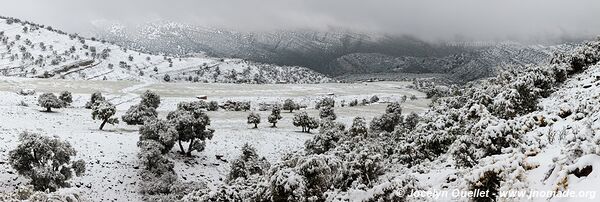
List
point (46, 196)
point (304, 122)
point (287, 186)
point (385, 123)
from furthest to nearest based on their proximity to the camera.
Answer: point (304, 122) < point (385, 123) < point (287, 186) < point (46, 196)

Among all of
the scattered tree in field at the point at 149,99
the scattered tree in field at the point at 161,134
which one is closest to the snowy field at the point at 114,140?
the scattered tree in field at the point at 161,134

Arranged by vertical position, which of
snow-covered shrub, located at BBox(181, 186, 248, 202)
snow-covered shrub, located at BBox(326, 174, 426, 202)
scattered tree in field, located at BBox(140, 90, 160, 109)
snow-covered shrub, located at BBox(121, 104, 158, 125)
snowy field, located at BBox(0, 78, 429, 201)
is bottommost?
snowy field, located at BBox(0, 78, 429, 201)

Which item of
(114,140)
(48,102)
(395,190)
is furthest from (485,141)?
(48,102)

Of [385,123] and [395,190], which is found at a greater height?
[395,190]

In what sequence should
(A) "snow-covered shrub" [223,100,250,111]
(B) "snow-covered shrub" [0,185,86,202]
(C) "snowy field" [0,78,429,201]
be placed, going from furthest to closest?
(A) "snow-covered shrub" [223,100,250,111]
(C) "snowy field" [0,78,429,201]
(B) "snow-covered shrub" [0,185,86,202]

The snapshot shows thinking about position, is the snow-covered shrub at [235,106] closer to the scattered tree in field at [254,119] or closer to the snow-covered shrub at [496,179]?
the scattered tree in field at [254,119]

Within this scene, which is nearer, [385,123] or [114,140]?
[114,140]

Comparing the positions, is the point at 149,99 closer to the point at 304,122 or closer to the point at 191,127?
the point at 191,127

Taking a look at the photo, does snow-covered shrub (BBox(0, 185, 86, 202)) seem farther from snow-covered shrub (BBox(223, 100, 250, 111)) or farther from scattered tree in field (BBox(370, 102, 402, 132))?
snow-covered shrub (BBox(223, 100, 250, 111))

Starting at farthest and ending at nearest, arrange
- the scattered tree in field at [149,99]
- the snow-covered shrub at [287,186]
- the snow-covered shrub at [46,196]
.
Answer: the scattered tree in field at [149,99] < the snow-covered shrub at [287,186] < the snow-covered shrub at [46,196]

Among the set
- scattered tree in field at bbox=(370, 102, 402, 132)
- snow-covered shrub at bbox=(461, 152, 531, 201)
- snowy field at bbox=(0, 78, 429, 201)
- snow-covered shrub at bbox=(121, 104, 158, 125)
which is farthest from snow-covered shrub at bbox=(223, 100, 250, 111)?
snow-covered shrub at bbox=(461, 152, 531, 201)

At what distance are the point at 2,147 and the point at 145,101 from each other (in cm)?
4254

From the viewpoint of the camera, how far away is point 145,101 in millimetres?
94125

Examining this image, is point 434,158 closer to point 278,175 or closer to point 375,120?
point 278,175
